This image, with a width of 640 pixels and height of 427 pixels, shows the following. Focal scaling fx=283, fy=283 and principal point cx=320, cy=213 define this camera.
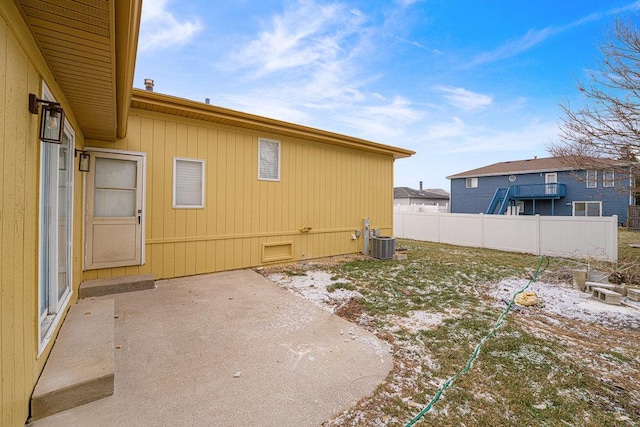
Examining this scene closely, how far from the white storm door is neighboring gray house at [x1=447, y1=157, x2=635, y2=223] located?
18.9 metres

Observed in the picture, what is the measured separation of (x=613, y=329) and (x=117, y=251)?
6703mm

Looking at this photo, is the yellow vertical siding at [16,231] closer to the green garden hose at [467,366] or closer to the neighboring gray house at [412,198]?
the green garden hose at [467,366]

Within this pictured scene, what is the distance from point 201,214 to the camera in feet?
17.0

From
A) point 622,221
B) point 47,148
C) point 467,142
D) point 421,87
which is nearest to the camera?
point 47,148

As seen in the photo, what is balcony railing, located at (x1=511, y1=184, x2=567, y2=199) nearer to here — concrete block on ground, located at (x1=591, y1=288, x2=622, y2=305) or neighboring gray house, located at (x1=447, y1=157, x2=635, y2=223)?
neighboring gray house, located at (x1=447, y1=157, x2=635, y2=223)

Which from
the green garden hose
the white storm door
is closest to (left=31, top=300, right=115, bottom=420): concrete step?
the white storm door

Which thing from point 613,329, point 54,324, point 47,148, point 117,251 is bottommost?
point 613,329

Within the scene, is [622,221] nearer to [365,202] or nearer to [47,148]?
[365,202]

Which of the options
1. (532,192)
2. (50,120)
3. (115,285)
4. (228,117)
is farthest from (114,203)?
(532,192)

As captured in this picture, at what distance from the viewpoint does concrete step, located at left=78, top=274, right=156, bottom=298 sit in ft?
12.4

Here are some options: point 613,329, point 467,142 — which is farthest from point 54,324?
point 467,142

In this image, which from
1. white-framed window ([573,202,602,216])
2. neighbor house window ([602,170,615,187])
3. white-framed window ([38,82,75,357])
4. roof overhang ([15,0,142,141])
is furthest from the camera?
white-framed window ([573,202,602,216])

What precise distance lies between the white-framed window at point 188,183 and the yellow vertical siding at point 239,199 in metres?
0.09

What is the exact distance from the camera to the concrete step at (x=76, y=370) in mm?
1730
